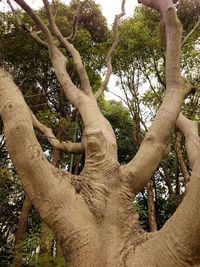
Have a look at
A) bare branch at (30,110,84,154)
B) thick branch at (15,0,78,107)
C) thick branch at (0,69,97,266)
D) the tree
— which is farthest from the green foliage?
thick branch at (0,69,97,266)

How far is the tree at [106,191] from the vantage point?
1.80 meters

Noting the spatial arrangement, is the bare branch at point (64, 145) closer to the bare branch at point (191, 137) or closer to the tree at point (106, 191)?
the tree at point (106, 191)

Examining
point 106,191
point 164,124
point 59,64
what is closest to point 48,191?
point 106,191

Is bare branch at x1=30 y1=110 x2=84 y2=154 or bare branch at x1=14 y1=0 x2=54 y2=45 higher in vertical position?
bare branch at x1=14 y1=0 x2=54 y2=45

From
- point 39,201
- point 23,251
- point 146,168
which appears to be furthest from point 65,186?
point 23,251

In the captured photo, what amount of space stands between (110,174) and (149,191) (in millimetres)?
6704

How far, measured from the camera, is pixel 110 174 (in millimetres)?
2520

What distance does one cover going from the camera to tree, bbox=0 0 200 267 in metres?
1.80

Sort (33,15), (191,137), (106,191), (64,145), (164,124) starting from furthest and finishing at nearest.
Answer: (33,15) → (64,145) → (191,137) → (164,124) → (106,191)

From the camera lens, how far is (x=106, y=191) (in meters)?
2.41

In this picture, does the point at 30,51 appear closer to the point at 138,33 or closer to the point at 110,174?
the point at 138,33

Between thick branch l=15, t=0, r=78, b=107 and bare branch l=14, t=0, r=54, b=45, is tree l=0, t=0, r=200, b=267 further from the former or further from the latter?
bare branch l=14, t=0, r=54, b=45

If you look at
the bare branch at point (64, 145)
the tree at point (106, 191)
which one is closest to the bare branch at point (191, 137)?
the tree at point (106, 191)

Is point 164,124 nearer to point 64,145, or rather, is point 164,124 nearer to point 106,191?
point 106,191
